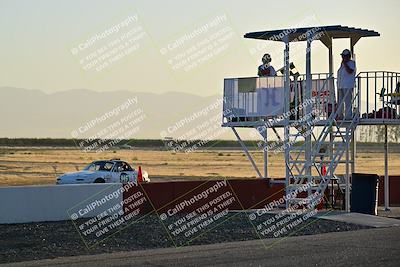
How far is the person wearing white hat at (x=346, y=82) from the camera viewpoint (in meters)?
25.7

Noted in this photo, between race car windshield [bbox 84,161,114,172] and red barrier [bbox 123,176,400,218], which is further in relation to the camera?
race car windshield [bbox 84,161,114,172]

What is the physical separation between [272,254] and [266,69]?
11.4 meters

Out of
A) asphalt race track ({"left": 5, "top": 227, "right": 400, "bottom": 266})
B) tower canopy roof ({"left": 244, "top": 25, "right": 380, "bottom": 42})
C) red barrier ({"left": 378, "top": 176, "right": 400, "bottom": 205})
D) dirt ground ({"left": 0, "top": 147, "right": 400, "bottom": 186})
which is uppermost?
tower canopy roof ({"left": 244, "top": 25, "right": 380, "bottom": 42})

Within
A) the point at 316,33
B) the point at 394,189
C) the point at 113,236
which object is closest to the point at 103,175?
the point at 394,189

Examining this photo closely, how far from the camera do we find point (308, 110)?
26.6 meters

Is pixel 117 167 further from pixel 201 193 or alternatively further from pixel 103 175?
pixel 201 193

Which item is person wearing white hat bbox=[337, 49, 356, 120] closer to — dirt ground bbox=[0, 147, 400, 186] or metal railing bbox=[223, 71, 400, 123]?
metal railing bbox=[223, 71, 400, 123]

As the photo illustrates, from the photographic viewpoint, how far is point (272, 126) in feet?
89.6

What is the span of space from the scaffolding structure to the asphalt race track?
6.48m

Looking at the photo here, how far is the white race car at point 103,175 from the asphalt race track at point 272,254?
16.3 m

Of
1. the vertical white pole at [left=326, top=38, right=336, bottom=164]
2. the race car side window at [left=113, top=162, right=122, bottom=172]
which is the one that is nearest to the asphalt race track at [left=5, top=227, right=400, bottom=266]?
the vertical white pole at [left=326, top=38, right=336, bottom=164]

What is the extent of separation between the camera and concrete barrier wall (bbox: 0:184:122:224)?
65.1ft

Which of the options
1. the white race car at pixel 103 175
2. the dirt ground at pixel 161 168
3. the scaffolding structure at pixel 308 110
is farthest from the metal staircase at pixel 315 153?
the dirt ground at pixel 161 168

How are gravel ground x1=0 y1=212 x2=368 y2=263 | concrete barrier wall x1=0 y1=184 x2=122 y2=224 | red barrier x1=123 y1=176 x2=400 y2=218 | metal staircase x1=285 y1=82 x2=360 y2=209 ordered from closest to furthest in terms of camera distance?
1. gravel ground x1=0 y1=212 x2=368 y2=263
2. concrete barrier wall x1=0 y1=184 x2=122 y2=224
3. red barrier x1=123 y1=176 x2=400 y2=218
4. metal staircase x1=285 y1=82 x2=360 y2=209
